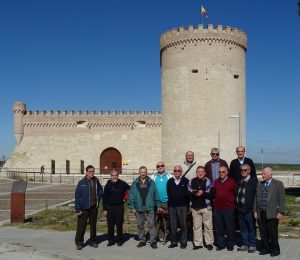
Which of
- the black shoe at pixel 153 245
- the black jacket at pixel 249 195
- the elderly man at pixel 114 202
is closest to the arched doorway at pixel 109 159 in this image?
the elderly man at pixel 114 202

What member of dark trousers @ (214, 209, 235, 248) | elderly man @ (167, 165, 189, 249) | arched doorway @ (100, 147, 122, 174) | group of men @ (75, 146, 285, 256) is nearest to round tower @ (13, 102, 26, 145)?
arched doorway @ (100, 147, 122, 174)

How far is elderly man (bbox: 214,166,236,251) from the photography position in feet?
28.6

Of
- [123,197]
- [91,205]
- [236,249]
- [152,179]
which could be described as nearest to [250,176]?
[236,249]

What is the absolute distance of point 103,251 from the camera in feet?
28.7

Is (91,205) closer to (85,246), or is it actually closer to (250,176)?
(85,246)

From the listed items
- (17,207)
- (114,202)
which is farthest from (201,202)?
(17,207)

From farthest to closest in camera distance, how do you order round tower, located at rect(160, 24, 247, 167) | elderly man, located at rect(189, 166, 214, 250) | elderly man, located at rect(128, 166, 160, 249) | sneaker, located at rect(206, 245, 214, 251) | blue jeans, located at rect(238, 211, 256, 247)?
1. round tower, located at rect(160, 24, 247, 167)
2. elderly man, located at rect(128, 166, 160, 249)
3. elderly man, located at rect(189, 166, 214, 250)
4. sneaker, located at rect(206, 245, 214, 251)
5. blue jeans, located at rect(238, 211, 256, 247)

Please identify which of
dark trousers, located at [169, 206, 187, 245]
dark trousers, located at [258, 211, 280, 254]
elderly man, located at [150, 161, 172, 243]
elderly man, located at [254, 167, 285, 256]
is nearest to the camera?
dark trousers, located at [258, 211, 280, 254]

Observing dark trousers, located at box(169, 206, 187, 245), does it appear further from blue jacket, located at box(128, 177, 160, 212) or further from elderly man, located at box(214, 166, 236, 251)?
elderly man, located at box(214, 166, 236, 251)

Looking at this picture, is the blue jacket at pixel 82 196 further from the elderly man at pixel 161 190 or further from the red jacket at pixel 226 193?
the red jacket at pixel 226 193

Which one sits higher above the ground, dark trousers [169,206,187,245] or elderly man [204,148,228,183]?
elderly man [204,148,228,183]

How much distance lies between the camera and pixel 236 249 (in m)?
8.69

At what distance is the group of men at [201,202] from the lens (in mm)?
8367

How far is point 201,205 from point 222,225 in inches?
23.7
